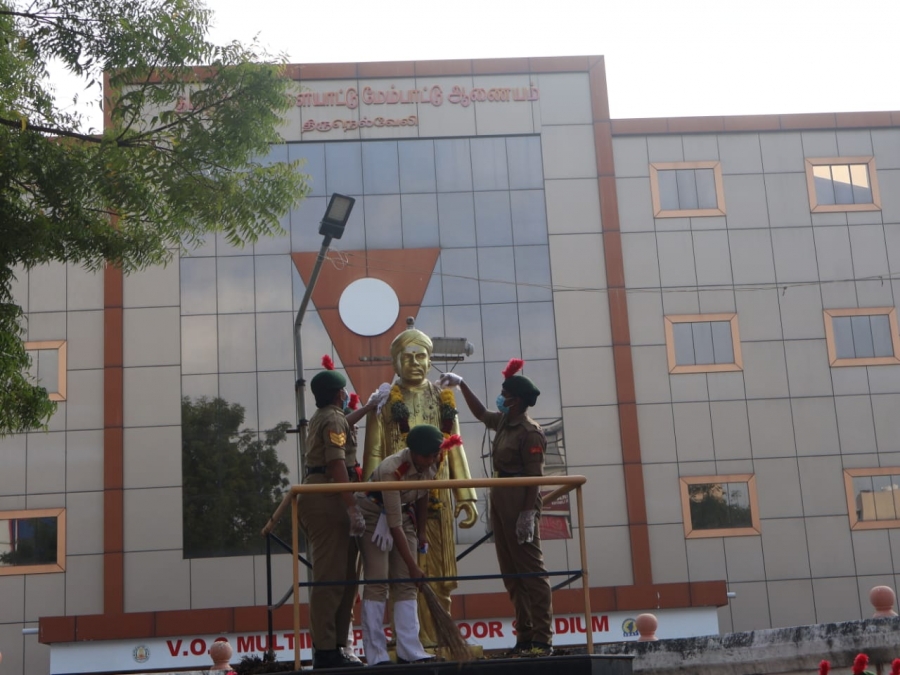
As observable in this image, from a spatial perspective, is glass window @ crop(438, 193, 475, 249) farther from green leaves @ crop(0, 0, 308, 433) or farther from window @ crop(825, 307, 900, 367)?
green leaves @ crop(0, 0, 308, 433)

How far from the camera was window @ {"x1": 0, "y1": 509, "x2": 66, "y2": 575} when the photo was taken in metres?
26.7

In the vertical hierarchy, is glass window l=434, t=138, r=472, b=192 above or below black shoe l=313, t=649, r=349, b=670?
above

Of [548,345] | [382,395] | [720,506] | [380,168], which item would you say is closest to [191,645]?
[548,345]

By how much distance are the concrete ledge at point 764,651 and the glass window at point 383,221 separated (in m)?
20.3

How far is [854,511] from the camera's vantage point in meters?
27.7

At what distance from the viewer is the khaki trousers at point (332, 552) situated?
8.15 metres

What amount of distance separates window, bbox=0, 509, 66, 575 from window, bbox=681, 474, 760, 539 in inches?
557

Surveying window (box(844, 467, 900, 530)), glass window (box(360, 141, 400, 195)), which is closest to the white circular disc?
glass window (box(360, 141, 400, 195))

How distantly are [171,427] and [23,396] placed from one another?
15.3m

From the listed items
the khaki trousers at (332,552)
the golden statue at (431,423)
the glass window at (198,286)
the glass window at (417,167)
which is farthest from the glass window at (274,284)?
the khaki trousers at (332,552)

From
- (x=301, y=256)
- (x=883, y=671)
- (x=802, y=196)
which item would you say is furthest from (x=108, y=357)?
(x=883, y=671)

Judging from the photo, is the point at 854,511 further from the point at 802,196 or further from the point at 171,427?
the point at 171,427

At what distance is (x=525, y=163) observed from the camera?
28.9m

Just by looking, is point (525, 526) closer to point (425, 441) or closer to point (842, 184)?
point (425, 441)
